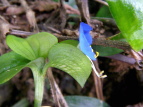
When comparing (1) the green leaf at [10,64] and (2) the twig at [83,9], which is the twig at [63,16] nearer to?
(2) the twig at [83,9]

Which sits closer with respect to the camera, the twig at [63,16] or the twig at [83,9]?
the twig at [83,9]

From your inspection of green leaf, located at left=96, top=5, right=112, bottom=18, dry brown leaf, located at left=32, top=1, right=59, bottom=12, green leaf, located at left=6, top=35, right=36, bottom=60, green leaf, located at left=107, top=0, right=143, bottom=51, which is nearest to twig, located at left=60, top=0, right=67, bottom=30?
dry brown leaf, located at left=32, top=1, right=59, bottom=12

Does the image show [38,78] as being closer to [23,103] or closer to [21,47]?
[21,47]

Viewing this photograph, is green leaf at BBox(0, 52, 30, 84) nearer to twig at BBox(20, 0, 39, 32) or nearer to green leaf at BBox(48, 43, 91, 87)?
green leaf at BBox(48, 43, 91, 87)

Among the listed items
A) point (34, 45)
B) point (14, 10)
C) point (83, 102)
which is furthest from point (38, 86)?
point (14, 10)

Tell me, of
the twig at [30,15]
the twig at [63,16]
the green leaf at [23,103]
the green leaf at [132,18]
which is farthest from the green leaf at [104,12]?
the green leaf at [23,103]

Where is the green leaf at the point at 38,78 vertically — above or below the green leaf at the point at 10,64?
below

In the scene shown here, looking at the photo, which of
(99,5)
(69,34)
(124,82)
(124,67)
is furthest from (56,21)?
(124,82)
